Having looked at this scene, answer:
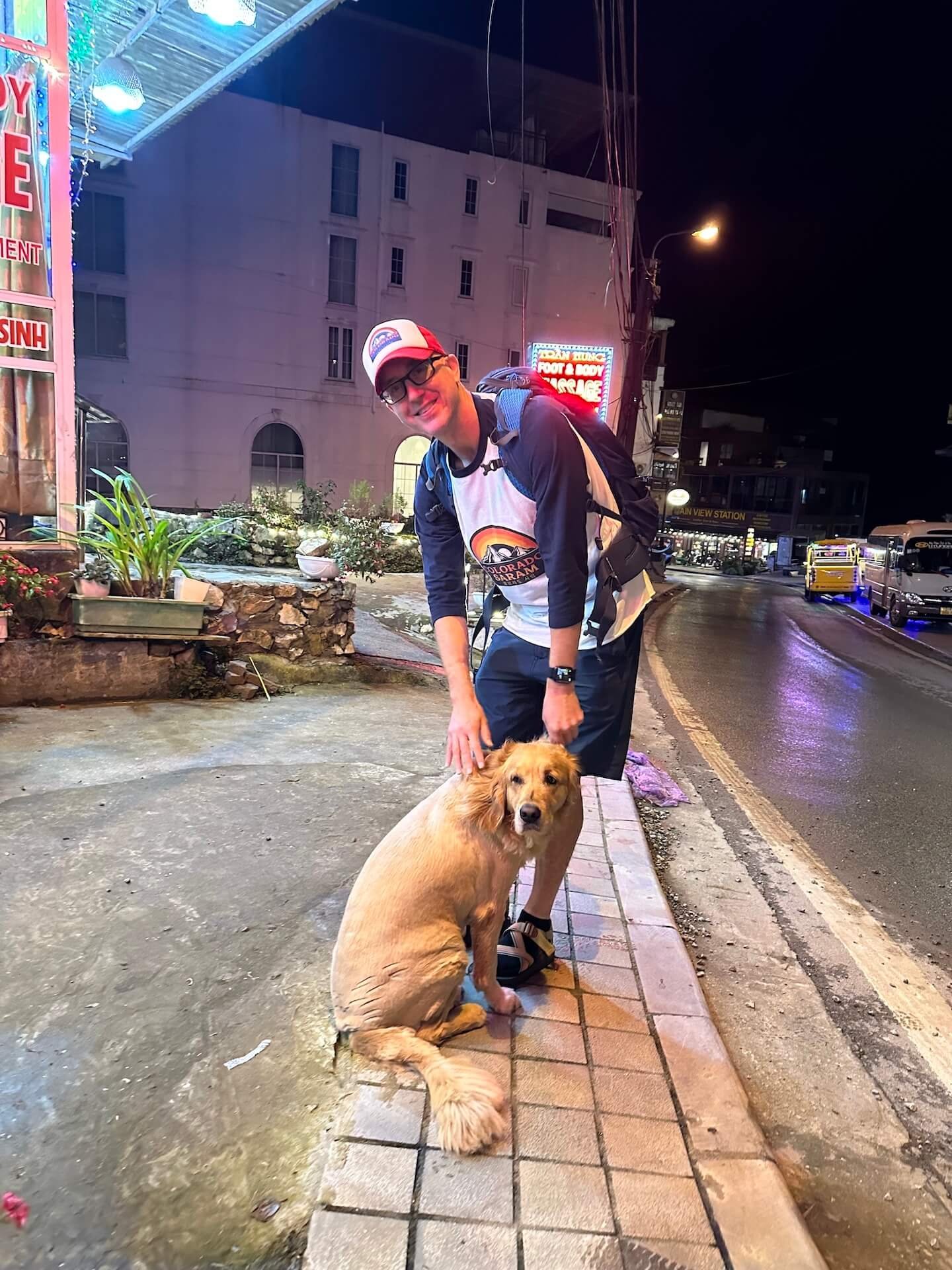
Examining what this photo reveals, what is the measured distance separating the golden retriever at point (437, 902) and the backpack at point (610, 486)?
585 mm

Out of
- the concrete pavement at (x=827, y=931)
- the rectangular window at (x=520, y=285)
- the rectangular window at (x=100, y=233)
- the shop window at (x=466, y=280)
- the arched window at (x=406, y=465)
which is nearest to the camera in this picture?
the concrete pavement at (x=827, y=931)

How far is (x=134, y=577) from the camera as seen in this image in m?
5.42

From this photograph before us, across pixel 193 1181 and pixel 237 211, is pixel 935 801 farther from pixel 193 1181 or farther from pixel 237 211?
pixel 237 211

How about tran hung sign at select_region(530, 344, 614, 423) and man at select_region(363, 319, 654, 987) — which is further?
tran hung sign at select_region(530, 344, 614, 423)

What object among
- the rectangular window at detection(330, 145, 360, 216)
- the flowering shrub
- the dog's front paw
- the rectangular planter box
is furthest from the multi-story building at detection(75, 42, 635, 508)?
the dog's front paw

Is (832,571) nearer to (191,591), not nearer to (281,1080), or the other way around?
(191,591)

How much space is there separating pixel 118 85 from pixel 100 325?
18.2 m

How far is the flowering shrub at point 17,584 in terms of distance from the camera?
15.9ft

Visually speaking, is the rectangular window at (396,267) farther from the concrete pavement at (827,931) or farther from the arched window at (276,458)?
the concrete pavement at (827,931)

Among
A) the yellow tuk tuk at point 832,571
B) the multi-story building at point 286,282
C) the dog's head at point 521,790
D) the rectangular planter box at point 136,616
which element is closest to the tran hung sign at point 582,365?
the multi-story building at point 286,282

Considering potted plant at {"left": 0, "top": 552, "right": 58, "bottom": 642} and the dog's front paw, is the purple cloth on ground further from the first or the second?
potted plant at {"left": 0, "top": 552, "right": 58, "bottom": 642}

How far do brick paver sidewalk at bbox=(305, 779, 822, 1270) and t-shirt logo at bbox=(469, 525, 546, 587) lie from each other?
4.55ft

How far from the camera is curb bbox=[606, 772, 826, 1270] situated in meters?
1.60

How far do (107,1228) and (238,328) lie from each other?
88.0ft
